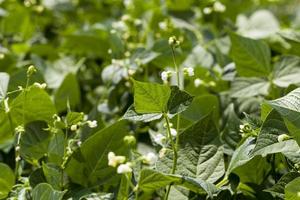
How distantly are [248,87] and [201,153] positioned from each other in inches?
13.0

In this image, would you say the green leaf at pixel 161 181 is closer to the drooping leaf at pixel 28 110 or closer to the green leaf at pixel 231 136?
the green leaf at pixel 231 136

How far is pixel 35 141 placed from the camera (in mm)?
1177

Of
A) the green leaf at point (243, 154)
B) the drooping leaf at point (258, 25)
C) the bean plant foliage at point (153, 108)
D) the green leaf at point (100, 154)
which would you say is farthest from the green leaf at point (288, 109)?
the drooping leaf at point (258, 25)

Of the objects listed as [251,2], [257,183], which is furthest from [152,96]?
[251,2]

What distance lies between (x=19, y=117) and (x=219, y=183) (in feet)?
1.42

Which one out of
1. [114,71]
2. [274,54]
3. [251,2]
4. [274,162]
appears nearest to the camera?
[274,162]

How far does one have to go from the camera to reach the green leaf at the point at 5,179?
110 centimetres

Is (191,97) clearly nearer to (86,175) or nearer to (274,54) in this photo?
(86,175)

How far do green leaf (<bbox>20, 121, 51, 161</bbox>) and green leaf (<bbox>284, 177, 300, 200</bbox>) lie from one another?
508 mm

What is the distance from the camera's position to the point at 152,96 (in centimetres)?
97

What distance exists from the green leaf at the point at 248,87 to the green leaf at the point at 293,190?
0.46 metres

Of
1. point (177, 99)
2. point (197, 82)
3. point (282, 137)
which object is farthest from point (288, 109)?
point (197, 82)

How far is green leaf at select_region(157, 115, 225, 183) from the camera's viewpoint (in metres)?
1.05

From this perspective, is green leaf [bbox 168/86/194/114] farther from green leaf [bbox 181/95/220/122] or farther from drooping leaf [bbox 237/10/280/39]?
drooping leaf [bbox 237/10/280/39]
